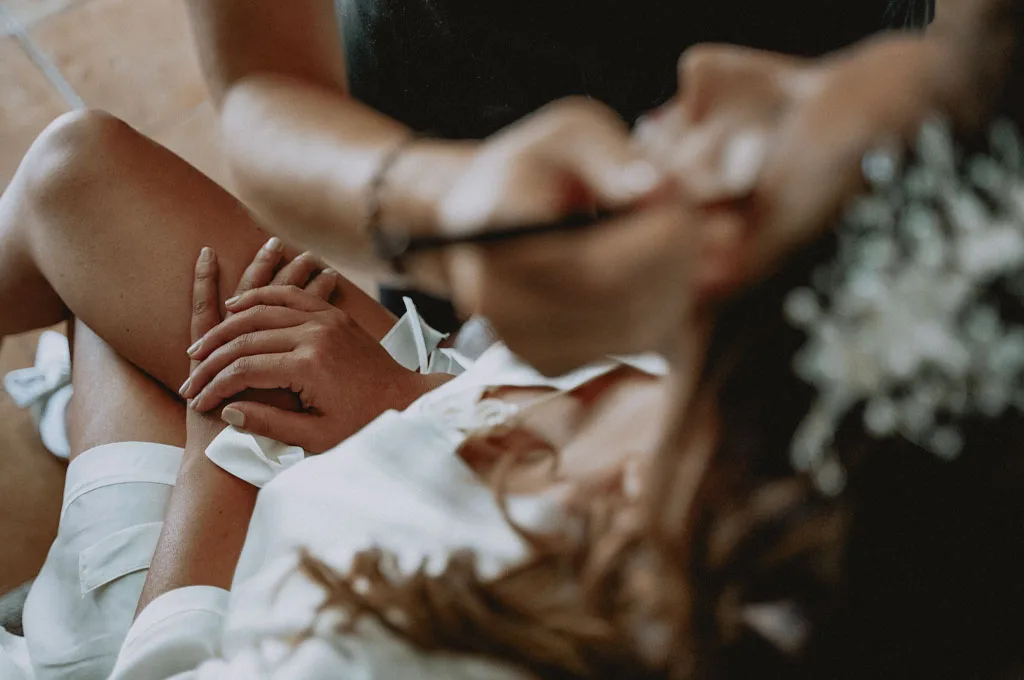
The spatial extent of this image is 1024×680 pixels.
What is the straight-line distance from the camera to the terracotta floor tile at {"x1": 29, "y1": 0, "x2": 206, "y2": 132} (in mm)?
1606

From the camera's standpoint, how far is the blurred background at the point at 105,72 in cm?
157

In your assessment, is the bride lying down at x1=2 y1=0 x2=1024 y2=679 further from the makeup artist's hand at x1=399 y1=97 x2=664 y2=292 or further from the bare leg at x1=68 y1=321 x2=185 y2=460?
the bare leg at x1=68 y1=321 x2=185 y2=460

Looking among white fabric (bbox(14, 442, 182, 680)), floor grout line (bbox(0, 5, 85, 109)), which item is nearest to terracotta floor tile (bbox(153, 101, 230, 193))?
floor grout line (bbox(0, 5, 85, 109))

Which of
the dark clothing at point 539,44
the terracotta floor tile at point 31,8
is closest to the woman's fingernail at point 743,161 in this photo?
the dark clothing at point 539,44

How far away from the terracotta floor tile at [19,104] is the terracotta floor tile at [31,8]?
0.20 ft

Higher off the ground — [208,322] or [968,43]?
[968,43]

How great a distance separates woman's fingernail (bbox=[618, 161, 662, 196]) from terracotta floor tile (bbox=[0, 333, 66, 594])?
3.68ft

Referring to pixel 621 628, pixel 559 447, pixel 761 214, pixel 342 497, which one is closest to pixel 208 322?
pixel 342 497

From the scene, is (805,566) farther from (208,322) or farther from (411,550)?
(208,322)

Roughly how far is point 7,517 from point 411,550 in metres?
0.90

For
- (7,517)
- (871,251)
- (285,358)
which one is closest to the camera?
(871,251)

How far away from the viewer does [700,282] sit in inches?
13.4

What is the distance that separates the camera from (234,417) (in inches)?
29.6

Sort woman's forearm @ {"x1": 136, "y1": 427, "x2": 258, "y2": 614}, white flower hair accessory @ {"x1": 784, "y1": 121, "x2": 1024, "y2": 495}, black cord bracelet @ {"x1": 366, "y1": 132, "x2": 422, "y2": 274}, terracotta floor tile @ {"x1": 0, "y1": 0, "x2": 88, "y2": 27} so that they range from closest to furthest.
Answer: white flower hair accessory @ {"x1": 784, "y1": 121, "x2": 1024, "y2": 495} < black cord bracelet @ {"x1": 366, "y1": 132, "x2": 422, "y2": 274} < woman's forearm @ {"x1": 136, "y1": 427, "x2": 258, "y2": 614} < terracotta floor tile @ {"x1": 0, "y1": 0, "x2": 88, "y2": 27}
